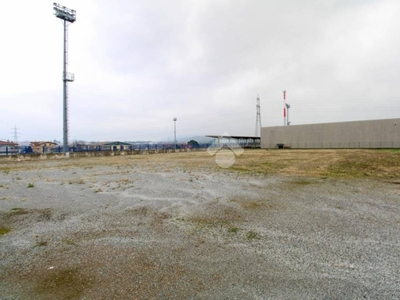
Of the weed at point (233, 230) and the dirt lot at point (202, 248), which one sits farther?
the weed at point (233, 230)

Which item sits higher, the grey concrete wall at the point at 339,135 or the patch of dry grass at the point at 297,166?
the grey concrete wall at the point at 339,135

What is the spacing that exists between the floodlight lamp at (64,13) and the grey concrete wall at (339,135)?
152 feet

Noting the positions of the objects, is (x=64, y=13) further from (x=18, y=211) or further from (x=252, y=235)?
(x=252, y=235)

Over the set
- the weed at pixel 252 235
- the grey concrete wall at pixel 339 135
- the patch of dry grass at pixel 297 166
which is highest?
the grey concrete wall at pixel 339 135

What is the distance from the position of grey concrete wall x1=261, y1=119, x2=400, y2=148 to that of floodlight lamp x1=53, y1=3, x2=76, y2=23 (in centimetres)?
4636

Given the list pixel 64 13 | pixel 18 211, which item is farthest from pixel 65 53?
pixel 18 211

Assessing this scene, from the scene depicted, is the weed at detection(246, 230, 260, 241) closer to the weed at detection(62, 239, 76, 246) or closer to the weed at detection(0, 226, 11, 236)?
the weed at detection(62, 239, 76, 246)

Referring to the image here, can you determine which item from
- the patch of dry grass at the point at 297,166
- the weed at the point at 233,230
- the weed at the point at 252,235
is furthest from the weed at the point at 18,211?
the patch of dry grass at the point at 297,166

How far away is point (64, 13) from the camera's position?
28.2 meters

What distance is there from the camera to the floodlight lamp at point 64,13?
1094 inches

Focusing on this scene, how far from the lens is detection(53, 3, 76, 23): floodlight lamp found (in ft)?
91.2

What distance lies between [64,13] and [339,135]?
52.2 m

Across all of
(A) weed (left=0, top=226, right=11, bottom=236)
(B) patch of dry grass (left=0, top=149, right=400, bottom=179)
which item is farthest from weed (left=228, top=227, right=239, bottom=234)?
(B) patch of dry grass (left=0, top=149, right=400, bottom=179)

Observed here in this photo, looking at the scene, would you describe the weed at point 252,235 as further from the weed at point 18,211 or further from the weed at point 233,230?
the weed at point 18,211
